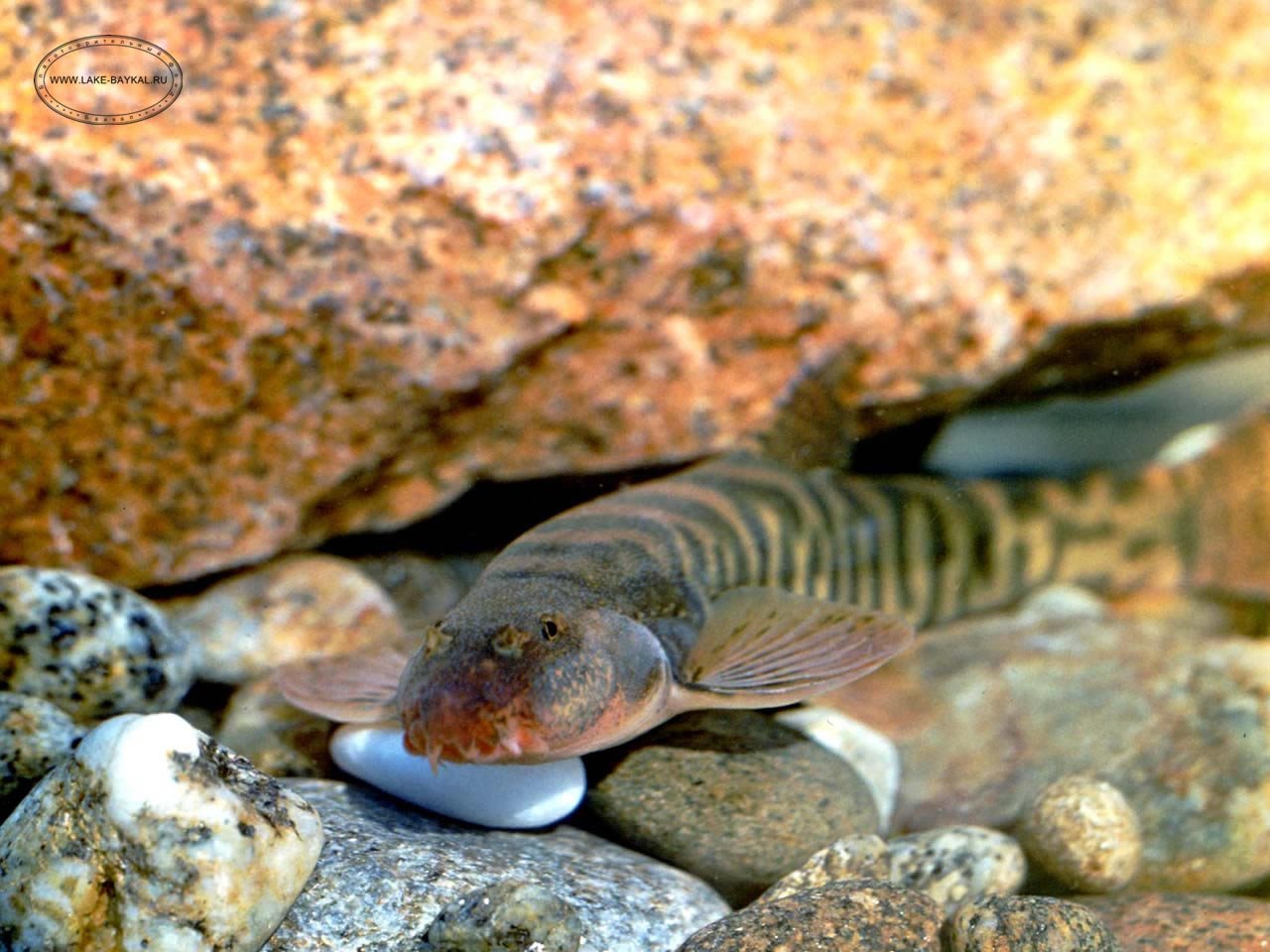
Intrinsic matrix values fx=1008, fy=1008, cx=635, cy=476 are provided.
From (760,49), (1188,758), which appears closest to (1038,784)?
(1188,758)

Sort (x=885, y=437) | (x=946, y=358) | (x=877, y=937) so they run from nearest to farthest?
(x=877, y=937) < (x=946, y=358) < (x=885, y=437)

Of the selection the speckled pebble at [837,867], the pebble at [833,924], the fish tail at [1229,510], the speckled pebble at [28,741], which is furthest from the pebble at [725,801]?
the fish tail at [1229,510]

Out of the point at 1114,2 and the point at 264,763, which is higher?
the point at 1114,2

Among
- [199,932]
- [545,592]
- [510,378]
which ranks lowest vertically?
[199,932]

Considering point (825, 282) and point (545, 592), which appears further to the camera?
point (825, 282)

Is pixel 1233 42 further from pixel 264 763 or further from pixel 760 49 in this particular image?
pixel 264 763

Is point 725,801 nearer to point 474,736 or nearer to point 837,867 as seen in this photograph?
point 837,867

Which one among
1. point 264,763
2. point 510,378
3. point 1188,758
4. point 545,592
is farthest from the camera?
point 510,378

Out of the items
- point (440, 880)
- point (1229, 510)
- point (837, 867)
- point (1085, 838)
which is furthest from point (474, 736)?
point (1229, 510)
